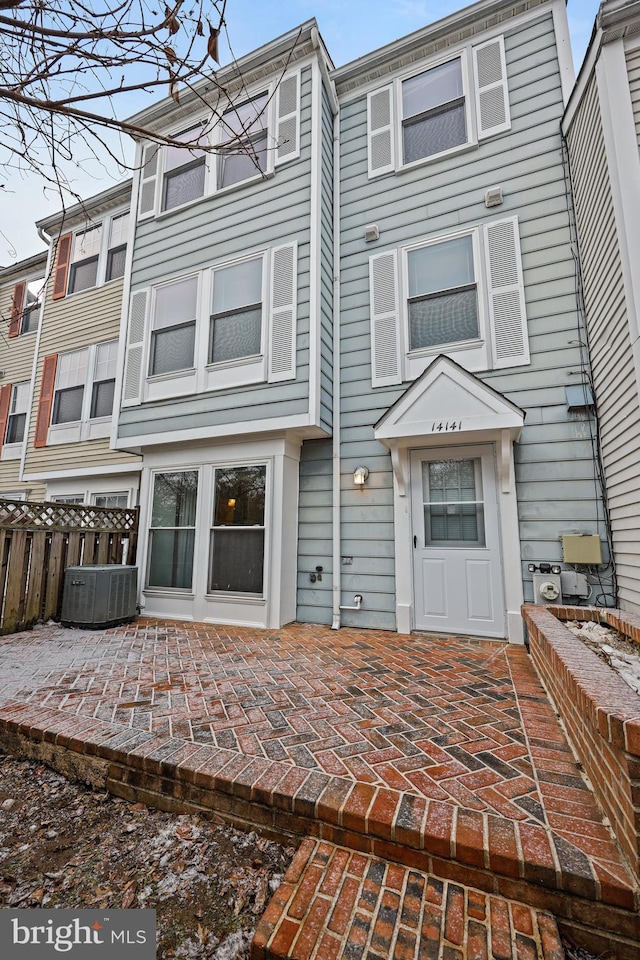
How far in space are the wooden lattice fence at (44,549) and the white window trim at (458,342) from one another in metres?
4.69

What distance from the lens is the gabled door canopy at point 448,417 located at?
13.6 ft

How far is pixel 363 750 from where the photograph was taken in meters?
2.12

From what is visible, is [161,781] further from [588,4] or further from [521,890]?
[588,4]

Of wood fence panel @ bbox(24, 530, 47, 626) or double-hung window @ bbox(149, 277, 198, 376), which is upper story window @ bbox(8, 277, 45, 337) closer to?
double-hung window @ bbox(149, 277, 198, 376)

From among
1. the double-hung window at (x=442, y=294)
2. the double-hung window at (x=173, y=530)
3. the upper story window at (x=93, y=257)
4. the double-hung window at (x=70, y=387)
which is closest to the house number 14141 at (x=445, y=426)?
the double-hung window at (x=442, y=294)

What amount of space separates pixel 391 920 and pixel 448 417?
12.7ft

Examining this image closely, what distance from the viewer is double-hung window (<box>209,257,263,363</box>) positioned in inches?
213

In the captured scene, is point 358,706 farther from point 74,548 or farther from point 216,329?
point 216,329

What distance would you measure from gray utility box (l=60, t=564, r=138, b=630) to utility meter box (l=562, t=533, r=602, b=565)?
512 cm

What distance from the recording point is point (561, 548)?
4.11m

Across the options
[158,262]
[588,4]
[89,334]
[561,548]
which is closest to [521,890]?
[561,548]

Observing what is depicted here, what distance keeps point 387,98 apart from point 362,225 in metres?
1.82

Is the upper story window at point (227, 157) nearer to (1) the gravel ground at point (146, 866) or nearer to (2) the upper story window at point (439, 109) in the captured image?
(2) the upper story window at point (439, 109)

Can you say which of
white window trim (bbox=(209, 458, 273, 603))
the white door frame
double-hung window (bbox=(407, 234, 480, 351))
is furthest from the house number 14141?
white window trim (bbox=(209, 458, 273, 603))
